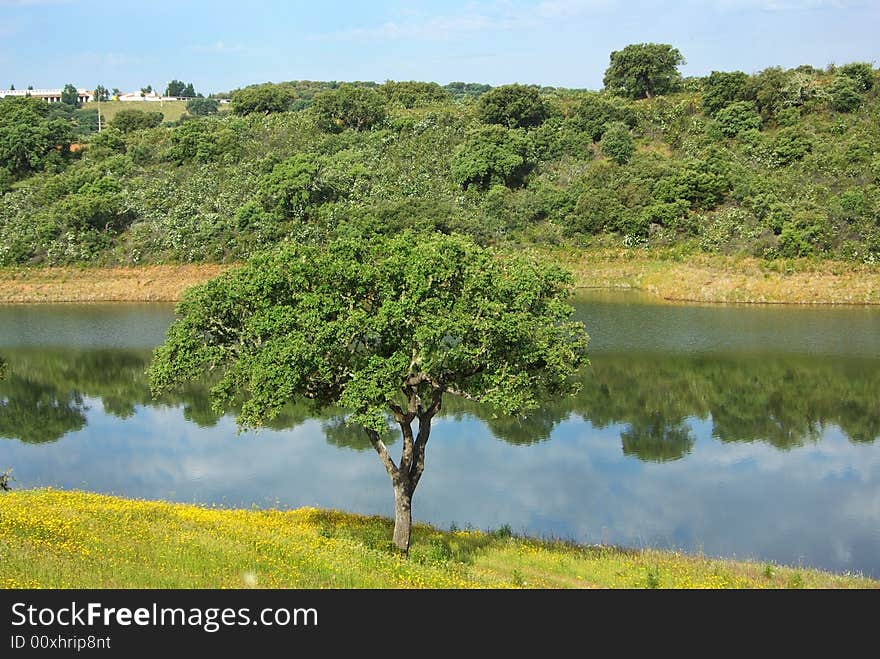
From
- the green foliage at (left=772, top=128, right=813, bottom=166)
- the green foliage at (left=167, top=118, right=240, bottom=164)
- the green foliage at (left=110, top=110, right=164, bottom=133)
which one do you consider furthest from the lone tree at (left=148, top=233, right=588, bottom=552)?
the green foliage at (left=110, top=110, right=164, bottom=133)

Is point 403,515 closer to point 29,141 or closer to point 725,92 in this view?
point 725,92

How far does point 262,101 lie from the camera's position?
10825 cm

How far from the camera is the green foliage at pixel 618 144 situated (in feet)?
270

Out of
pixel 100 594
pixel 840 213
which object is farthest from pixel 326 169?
pixel 100 594

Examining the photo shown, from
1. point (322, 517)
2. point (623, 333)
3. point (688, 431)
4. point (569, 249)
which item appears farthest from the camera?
point (569, 249)

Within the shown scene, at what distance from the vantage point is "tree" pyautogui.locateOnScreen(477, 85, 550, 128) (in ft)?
305

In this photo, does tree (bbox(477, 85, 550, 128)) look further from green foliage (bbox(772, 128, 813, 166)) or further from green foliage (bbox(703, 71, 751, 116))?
green foliage (bbox(772, 128, 813, 166))

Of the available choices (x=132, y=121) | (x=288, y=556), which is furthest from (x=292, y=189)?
(x=288, y=556)

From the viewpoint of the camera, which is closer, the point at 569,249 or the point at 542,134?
the point at 569,249

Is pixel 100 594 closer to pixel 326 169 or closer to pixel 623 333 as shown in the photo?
pixel 623 333

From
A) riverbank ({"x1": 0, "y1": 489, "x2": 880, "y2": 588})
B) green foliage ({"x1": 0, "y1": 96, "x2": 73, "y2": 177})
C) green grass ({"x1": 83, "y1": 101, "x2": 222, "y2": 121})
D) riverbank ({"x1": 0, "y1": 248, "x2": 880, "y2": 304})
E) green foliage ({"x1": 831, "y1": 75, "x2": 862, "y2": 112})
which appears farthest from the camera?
green grass ({"x1": 83, "y1": 101, "x2": 222, "y2": 121})

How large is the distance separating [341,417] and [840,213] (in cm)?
4584

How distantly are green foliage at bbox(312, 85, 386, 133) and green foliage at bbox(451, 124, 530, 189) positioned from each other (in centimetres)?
1734

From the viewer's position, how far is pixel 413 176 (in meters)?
80.7
